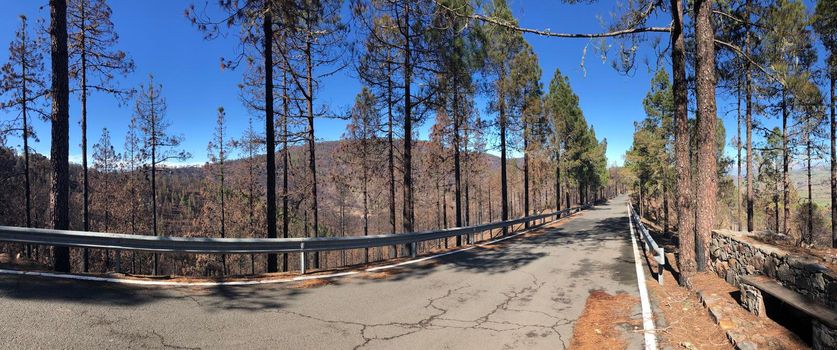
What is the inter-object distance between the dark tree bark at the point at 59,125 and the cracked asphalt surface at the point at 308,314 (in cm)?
288

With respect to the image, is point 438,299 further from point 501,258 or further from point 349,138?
point 349,138

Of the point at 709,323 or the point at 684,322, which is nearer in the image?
the point at 709,323

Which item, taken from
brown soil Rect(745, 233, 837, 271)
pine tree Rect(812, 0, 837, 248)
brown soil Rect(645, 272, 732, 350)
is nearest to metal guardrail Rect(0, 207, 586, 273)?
brown soil Rect(645, 272, 732, 350)

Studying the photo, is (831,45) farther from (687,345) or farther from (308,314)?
(308,314)

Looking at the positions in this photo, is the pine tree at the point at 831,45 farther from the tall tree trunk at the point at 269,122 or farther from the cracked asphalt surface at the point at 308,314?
the tall tree trunk at the point at 269,122

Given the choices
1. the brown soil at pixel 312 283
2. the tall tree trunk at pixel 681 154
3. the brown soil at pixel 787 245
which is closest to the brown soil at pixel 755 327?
the brown soil at pixel 787 245

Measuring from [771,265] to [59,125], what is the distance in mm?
13042

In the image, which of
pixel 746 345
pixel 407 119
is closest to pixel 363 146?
pixel 407 119

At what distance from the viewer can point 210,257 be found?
113ft

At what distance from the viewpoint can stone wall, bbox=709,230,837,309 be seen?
4.36m

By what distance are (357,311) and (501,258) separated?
20.1 feet

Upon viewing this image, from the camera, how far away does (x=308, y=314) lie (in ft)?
16.8

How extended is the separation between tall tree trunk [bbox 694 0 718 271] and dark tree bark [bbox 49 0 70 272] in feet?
42.7

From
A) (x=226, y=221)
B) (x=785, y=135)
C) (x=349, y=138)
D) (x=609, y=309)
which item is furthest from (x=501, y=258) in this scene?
(x=226, y=221)
